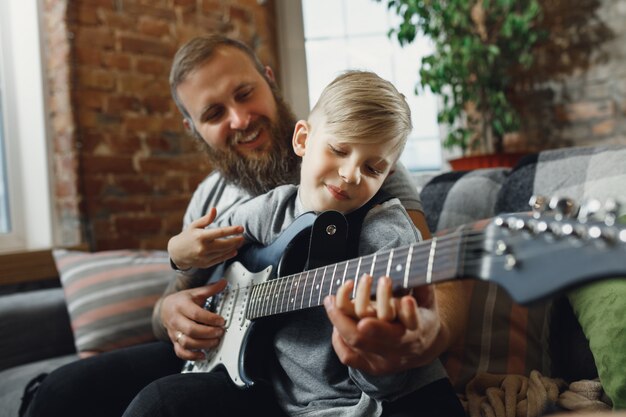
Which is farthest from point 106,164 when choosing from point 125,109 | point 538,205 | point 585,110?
point 585,110

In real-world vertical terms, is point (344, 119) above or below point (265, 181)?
above

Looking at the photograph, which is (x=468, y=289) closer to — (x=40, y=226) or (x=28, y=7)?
(x=40, y=226)

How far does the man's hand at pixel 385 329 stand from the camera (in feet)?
2.27

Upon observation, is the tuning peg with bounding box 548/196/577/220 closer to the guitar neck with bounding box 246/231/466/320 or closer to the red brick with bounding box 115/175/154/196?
the guitar neck with bounding box 246/231/466/320

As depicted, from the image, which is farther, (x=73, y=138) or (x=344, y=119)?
(x=73, y=138)

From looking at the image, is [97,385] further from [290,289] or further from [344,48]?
[344,48]

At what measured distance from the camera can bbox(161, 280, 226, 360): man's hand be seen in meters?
1.07

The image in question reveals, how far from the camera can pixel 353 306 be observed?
28.6 inches

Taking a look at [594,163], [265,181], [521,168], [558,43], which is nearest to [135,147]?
[265,181]

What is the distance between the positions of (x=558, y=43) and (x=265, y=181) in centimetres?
239

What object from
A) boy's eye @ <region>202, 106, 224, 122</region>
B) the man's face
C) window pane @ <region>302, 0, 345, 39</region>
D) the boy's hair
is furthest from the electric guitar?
window pane @ <region>302, 0, 345, 39</region>

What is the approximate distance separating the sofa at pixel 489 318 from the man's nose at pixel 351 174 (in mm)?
280

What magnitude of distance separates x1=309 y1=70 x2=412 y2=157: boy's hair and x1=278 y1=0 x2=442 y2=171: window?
2.00 metres

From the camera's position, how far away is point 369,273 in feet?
2.43
